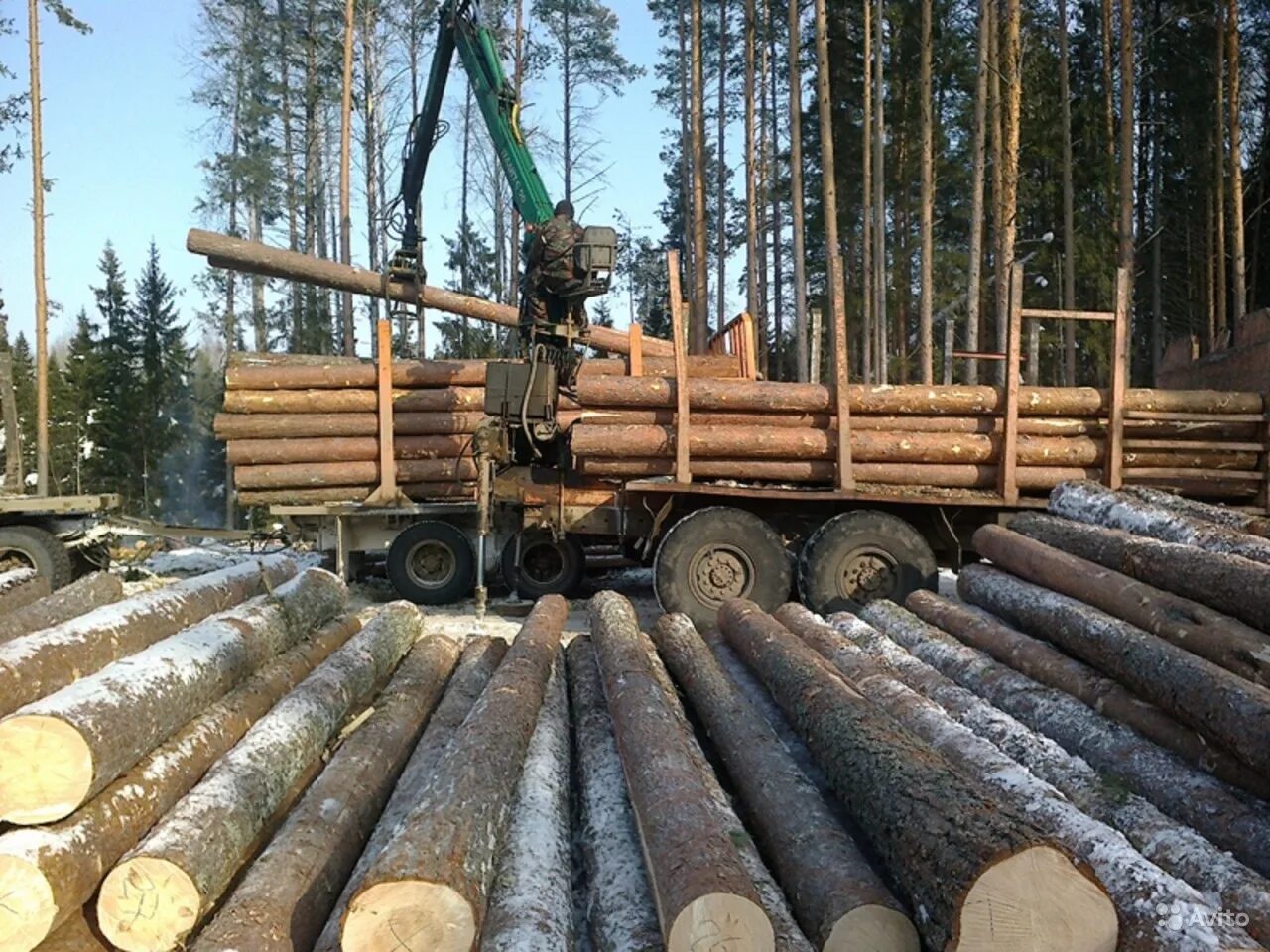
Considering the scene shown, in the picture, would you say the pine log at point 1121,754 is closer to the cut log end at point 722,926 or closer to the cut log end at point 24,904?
the cut log end at point 722,926

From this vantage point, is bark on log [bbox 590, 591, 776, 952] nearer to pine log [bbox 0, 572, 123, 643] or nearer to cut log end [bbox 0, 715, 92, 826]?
cut log end [bbox 0, 715, 92, 826]

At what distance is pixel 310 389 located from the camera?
9719 mm

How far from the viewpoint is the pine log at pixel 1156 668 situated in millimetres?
3428

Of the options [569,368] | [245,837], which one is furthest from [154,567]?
[245,837]

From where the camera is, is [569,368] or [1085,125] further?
[1085,125]

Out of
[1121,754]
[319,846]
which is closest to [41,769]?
[319,846]

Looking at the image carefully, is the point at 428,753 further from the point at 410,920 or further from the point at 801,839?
the point at 801,839

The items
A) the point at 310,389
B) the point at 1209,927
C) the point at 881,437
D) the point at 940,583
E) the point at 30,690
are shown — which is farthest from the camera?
the point at 310,389

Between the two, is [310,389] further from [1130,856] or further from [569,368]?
[1130,856]

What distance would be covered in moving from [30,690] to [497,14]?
26861mm

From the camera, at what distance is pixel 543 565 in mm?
9844

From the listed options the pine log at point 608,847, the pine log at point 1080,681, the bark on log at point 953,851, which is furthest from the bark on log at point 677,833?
the pine log at point 1080,681

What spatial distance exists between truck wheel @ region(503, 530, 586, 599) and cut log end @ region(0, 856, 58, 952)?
674 centimetres

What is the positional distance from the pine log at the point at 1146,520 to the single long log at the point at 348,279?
17.5ft
